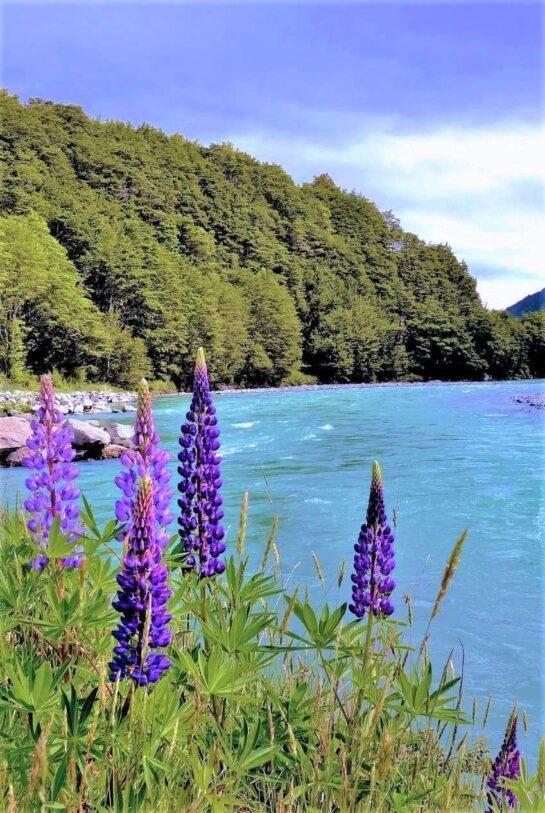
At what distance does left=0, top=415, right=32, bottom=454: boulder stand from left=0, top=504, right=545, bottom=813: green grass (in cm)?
1519

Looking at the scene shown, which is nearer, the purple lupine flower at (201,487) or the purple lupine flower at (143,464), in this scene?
the purple lupine flower at (143,464)

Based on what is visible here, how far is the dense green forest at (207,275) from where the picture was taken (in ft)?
156

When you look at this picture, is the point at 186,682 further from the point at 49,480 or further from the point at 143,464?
the point at 49,480

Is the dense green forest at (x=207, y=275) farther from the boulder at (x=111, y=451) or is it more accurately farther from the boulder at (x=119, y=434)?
the boulder at (x=111, y=451)

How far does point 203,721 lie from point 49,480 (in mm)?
1091

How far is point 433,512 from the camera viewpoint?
40.5 feet

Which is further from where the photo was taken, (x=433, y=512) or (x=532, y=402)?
(x=532, y=402)

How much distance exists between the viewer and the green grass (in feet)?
5.43

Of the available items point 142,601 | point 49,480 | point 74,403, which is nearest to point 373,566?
point 142,601

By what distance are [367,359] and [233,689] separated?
251ft

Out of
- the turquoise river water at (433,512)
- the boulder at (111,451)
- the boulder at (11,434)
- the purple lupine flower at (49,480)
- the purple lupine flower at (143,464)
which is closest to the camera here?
the purple lupine flower at (143,464)

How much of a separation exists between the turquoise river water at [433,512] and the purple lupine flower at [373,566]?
751 millimetres

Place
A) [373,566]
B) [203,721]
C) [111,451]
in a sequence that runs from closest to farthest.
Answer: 1. [203,721]
2. [373,566]
3. [111,451]

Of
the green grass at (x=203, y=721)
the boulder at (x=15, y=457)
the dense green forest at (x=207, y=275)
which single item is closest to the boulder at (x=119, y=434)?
the boulder at (x=15, y=457)
